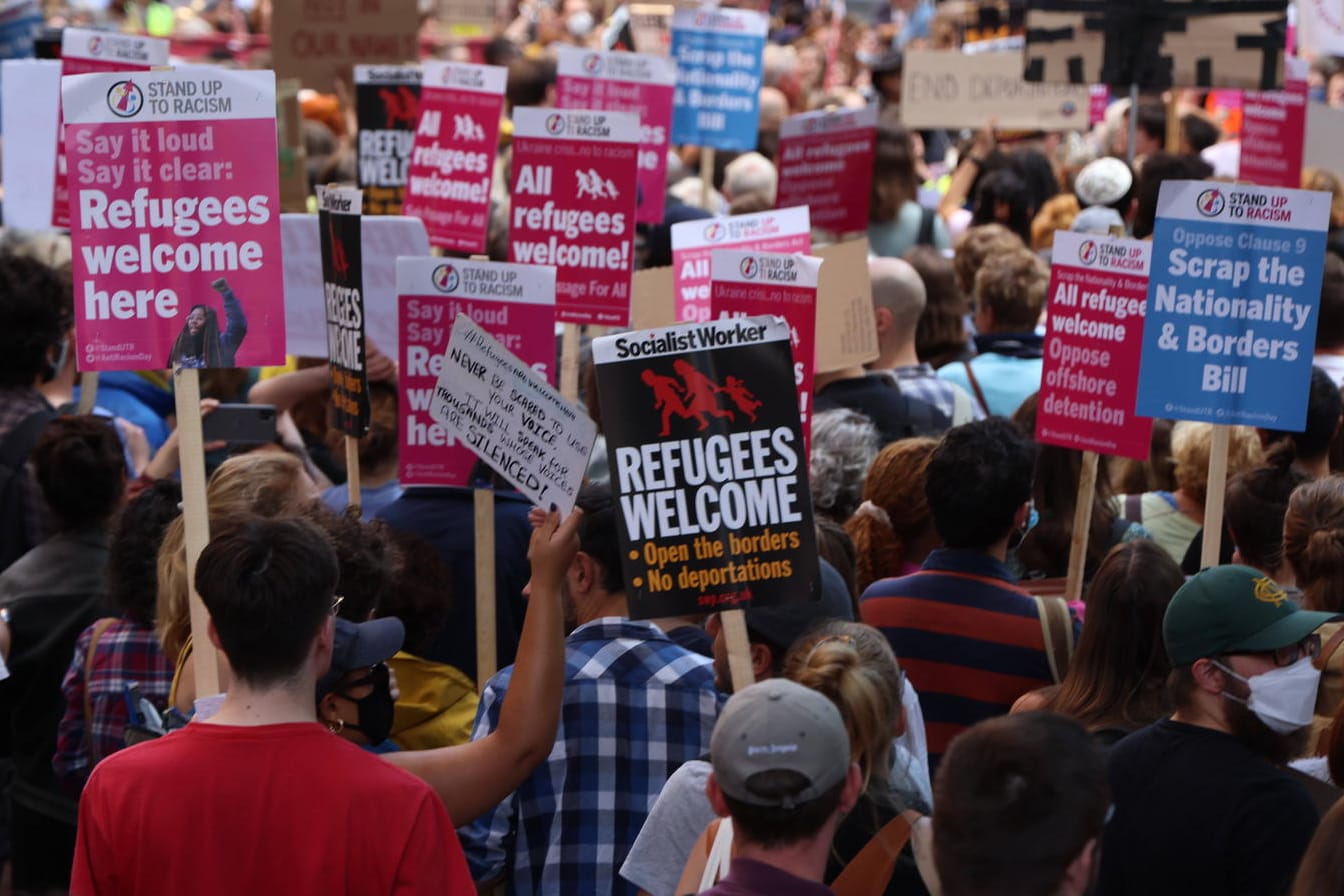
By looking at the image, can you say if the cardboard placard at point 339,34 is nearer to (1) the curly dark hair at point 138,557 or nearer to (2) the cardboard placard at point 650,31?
(2) the cardboard placard at point 650,31

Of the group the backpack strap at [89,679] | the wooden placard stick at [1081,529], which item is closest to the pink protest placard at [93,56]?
the backpack strap at [89,679]

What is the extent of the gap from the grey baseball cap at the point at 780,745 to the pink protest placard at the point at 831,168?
20.0ft

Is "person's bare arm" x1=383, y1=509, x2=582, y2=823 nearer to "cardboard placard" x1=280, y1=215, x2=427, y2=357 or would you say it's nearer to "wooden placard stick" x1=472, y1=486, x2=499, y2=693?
"wooden placard stick" x1=472, y1=486, x2=499, y2=693

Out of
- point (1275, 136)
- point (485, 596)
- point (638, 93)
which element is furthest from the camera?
point (1275, 136)

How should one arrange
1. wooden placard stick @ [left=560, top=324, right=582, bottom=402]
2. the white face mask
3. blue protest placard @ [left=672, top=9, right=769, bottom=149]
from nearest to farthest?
the white face mask < wooden placard stick @ [left=560, top=324, right=582, bottom=402] < blue protest placard @ [left=672, top=9, right=769, bottom=149]

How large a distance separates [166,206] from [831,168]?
500 centimetres

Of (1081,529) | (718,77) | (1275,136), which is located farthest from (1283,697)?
(718,77)

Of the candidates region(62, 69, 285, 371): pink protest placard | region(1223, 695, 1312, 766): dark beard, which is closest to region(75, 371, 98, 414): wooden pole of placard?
region(62, 69, 285, 371): pink protest placard

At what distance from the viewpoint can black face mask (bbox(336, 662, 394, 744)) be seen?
11.7 ft

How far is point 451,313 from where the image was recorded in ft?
17.1

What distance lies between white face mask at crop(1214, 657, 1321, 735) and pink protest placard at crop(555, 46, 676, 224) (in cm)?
574

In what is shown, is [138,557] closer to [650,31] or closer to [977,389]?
[977,389]

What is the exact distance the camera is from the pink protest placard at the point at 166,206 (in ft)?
13.8

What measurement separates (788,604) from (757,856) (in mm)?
1119
